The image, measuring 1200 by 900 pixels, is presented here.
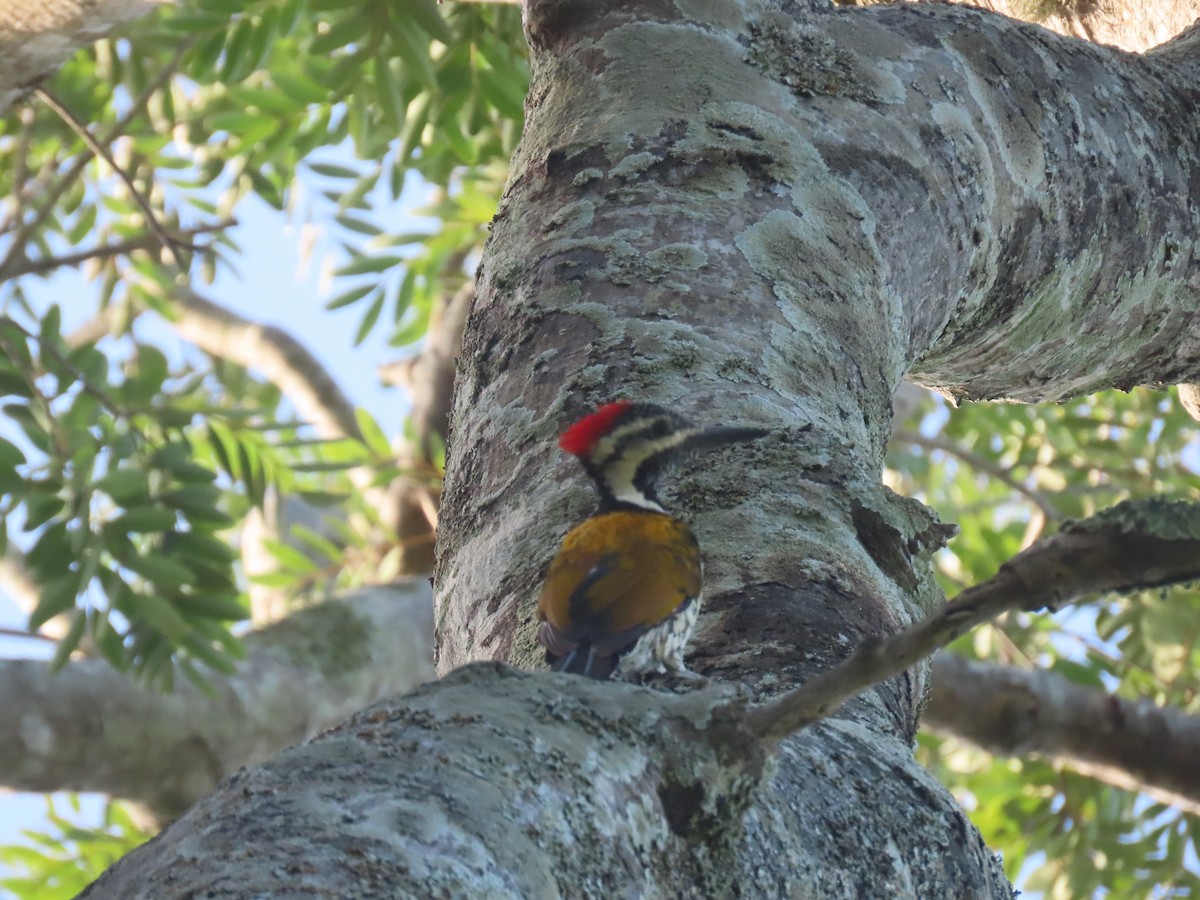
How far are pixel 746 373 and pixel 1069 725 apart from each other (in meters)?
3.42

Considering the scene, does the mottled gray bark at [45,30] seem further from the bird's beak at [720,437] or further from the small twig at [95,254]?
the bird's beak at [720,437]

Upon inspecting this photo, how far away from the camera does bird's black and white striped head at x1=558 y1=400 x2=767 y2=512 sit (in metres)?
1.77

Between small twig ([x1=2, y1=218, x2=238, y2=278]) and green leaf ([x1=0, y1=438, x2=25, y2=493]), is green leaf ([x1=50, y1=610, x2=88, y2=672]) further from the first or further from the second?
small twig ([x1=2, y1=218, x2=238, y2=278])

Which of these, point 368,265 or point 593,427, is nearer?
point 593,427

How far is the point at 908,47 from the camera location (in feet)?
8.57

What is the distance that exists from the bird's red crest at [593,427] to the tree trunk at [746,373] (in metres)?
0.04

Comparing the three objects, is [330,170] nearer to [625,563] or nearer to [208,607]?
[208,607]

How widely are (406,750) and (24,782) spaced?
3.76m

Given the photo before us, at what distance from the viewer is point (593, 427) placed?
5.85 feet

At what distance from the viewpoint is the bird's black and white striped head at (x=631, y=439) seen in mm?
1771


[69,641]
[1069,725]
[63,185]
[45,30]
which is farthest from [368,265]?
[1069,725]

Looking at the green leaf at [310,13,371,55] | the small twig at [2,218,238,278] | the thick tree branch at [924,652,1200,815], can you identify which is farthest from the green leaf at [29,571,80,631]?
the thick tree branch at [924,652,1200,815]

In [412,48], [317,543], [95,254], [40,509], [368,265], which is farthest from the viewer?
[317,543]

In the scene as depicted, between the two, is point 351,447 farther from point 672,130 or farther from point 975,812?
point 672,130
